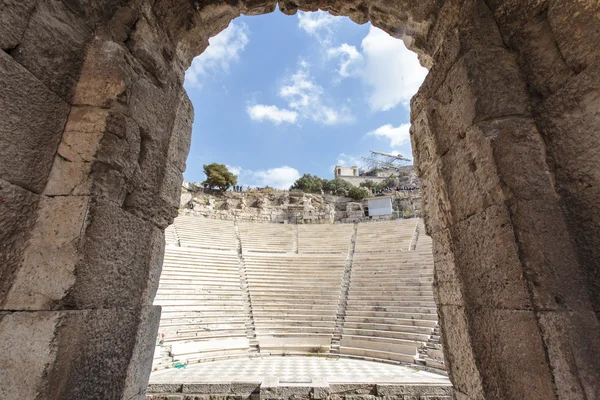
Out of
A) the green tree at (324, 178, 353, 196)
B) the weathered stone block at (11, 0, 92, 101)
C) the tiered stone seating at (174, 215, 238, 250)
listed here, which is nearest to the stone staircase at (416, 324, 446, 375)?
the weathered stone block at (11, 0, 92, 101)

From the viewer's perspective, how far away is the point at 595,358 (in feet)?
4.05

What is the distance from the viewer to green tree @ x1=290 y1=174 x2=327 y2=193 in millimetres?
42822

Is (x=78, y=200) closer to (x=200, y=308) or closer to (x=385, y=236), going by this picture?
(x=200, y=308)

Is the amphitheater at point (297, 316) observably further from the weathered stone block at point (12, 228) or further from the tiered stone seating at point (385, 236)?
the weathered stone block at point (12, 228)

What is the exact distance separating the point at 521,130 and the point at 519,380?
4.08 ft

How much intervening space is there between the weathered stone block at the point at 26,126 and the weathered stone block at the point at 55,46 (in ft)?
0.22

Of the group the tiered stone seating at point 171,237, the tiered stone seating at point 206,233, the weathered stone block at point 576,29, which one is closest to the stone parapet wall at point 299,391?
the weathered stone block at point 576,29

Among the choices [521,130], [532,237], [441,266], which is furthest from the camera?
[441,266]

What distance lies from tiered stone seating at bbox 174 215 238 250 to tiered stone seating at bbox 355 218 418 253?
27.6ft

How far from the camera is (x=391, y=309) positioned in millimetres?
11250

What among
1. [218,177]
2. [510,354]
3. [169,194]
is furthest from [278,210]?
[510,354]

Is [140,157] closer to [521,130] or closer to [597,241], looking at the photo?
[521,130]

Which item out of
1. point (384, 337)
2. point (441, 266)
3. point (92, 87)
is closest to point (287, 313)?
point (384, 337)

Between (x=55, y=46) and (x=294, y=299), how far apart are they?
12.6 m
